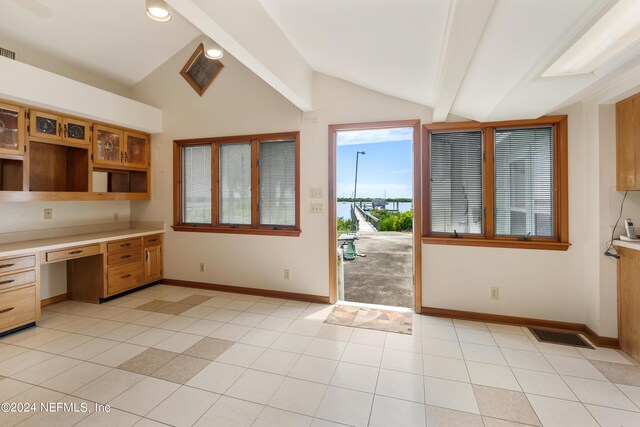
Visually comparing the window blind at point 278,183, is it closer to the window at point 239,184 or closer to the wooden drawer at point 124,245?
the window at point 239,184

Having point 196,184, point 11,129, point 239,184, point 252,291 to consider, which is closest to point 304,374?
point 252,291

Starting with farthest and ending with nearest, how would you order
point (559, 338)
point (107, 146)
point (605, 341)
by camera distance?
1. point (107, 146)
2. point (559, 338)
3. point (605, 341)

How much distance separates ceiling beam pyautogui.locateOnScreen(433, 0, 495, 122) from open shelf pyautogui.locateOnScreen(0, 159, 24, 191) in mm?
4184

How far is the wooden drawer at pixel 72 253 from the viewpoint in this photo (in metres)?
3.10

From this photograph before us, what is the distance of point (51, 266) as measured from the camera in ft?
11.9

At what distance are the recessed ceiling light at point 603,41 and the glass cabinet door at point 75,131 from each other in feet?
15.5

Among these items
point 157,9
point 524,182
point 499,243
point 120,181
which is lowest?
point 499,243

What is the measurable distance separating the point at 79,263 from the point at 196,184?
1.79m

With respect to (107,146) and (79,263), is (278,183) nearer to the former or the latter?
(107,146)

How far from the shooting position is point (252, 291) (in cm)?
397

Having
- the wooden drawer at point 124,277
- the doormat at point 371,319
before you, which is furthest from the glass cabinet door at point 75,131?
the doormat at point 371,319

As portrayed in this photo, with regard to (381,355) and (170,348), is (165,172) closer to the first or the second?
(170,348)

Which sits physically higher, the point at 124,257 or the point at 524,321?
the point at 124,257

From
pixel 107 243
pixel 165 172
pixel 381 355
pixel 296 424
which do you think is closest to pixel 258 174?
pixel 165 172
